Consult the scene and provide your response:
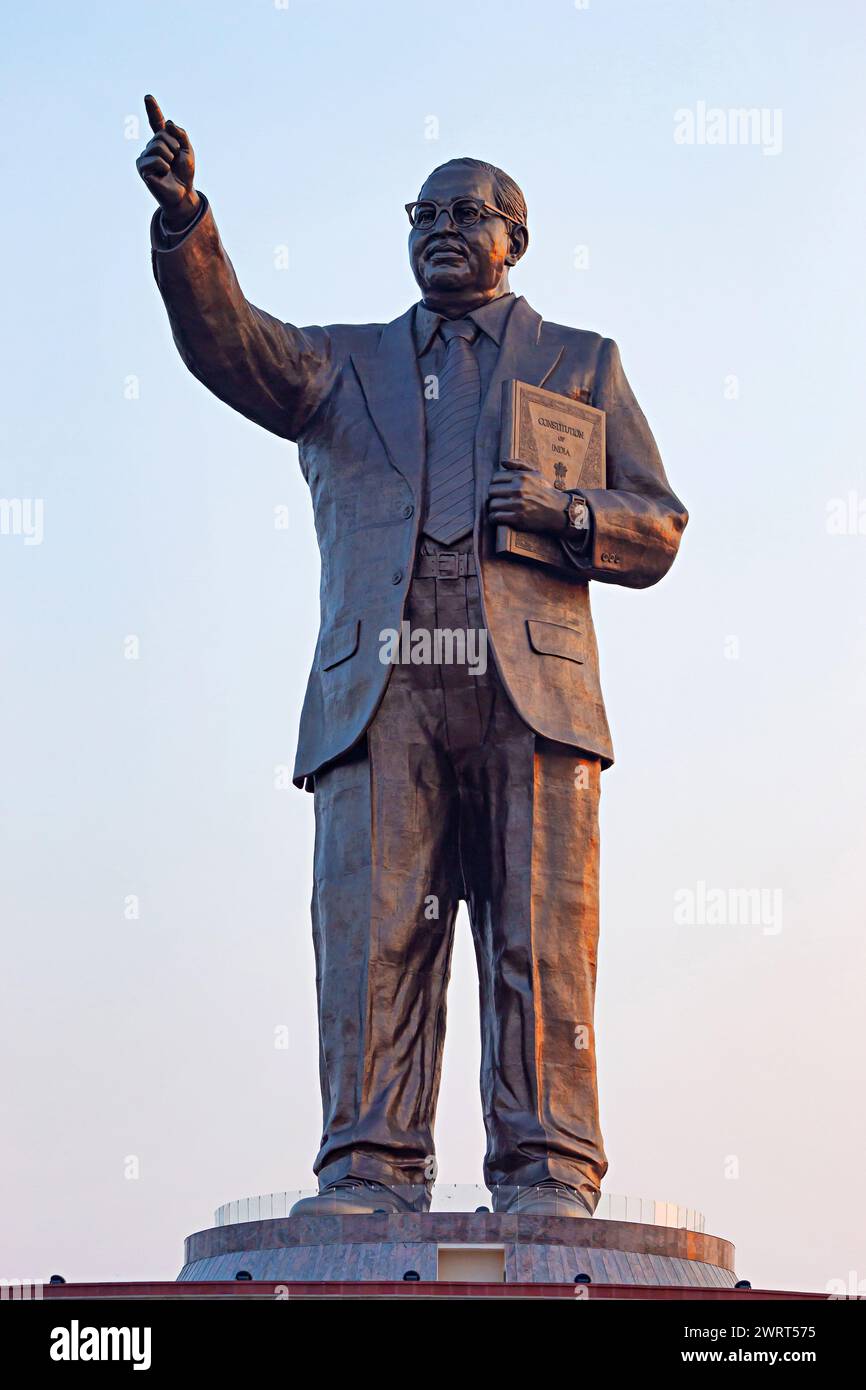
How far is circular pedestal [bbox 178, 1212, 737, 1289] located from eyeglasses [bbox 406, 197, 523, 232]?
5317mm

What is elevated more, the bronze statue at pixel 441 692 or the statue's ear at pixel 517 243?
the statue's ear at pixel 517 243

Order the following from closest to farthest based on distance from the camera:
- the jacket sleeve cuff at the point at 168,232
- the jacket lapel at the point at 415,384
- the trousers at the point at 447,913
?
the trousers at the point at 447,913, the jacket sleeve cuff at the point at 168,232, the jacket lapel at the point at 415,384

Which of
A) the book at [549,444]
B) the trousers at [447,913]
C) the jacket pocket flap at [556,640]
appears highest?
the book at [549,444]

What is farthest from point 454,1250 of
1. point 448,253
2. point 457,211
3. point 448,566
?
point 457,211

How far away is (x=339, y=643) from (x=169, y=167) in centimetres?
255

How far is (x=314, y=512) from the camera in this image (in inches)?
536

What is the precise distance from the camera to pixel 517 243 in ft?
45.0

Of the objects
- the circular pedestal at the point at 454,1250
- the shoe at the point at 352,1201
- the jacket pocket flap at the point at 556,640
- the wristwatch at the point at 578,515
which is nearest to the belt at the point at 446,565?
the jacket pocket flap at the point at 556,640

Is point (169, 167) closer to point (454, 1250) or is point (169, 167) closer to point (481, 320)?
point (481, 320)

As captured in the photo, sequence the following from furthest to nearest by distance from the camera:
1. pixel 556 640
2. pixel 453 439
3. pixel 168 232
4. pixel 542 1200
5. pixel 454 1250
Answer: pixel 453 439
pixel 556 640
pixel 168 232
pixel 542 1200
pixel 454 1250

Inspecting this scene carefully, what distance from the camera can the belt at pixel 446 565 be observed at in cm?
1285

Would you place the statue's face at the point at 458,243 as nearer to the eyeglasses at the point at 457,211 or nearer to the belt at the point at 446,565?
the eyeglasses at the point at 457,211
